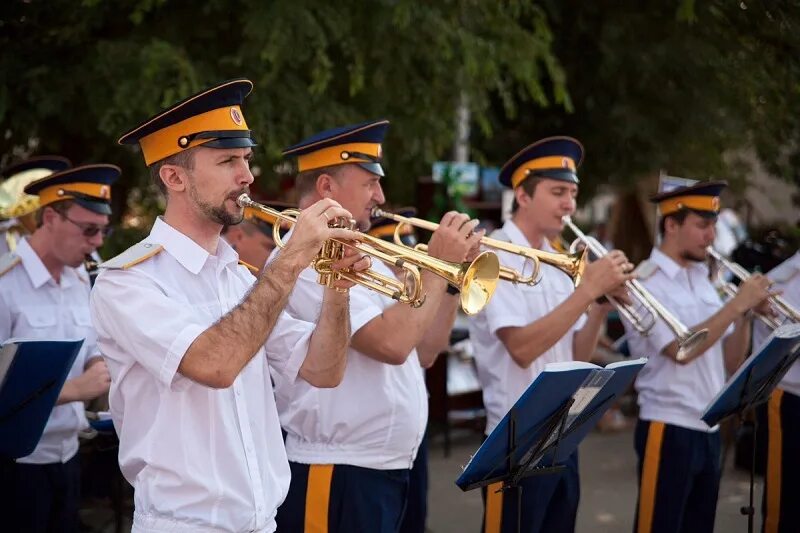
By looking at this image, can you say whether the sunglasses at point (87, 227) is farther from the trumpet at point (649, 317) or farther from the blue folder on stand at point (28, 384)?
the trumpet at point (649, 317)

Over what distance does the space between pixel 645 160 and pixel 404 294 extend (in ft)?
22.5

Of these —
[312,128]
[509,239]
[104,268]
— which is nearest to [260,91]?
[312,128]

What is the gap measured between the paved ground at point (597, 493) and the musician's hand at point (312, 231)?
4.40 m

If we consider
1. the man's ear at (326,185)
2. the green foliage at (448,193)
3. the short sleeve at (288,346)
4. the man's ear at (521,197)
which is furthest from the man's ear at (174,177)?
the green foliage at (448,193)

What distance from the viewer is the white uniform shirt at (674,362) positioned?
5.07m

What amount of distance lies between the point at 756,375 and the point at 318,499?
2.06 m

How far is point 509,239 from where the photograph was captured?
4.77 metres

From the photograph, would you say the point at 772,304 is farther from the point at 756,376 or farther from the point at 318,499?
the point at 318,499

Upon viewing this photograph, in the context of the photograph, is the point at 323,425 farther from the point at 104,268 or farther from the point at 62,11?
the point at 62,11

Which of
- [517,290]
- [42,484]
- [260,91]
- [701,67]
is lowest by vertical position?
[42,484]

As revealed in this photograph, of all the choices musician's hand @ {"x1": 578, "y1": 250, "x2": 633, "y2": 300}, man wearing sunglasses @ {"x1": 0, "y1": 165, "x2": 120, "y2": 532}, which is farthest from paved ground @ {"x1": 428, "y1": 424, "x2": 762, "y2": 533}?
man wearing sunglasses @ {"x1": 0, "y1": 165, "x2": 120, "y2": 532}

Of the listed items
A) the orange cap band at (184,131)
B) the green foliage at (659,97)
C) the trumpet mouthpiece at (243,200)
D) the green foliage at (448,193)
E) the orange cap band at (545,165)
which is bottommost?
the trumpet mouthpiece at (243,200)

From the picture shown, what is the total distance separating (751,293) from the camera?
16.7ft

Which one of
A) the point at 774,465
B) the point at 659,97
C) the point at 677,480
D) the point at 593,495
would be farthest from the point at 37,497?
the point at 659,97
